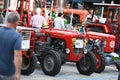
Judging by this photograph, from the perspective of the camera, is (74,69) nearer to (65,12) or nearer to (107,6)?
(107,6)

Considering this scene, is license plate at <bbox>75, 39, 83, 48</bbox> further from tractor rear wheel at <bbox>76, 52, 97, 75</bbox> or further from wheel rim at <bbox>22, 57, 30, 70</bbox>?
wheel rim at <bbox>22, 57, 30, 70</bbox>

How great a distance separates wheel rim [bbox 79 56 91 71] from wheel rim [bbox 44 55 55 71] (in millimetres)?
1258

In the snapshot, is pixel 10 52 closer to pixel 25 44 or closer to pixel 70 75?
pixel 25 44

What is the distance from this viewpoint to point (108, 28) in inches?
643

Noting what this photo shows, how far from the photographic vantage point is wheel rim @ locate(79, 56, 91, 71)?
38.4ft

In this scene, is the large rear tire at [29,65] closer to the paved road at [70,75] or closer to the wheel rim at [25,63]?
the wheel rim at [25,63]

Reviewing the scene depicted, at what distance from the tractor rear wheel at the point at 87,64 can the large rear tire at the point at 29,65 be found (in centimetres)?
177

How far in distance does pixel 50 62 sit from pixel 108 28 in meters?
5.94

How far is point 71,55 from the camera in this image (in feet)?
37.8

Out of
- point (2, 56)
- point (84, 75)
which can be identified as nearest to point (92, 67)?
point (84, 75)

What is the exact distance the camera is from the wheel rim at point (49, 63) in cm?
1084

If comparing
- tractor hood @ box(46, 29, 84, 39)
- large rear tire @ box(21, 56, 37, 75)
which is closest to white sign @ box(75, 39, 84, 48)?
tractor hood @ box(46, 29, 84, 39)

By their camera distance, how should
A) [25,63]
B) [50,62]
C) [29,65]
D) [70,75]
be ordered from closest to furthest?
[29,65], [25,63], [50,62], [70,75]

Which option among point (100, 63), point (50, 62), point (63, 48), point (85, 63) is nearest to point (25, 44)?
point (50, 62)
